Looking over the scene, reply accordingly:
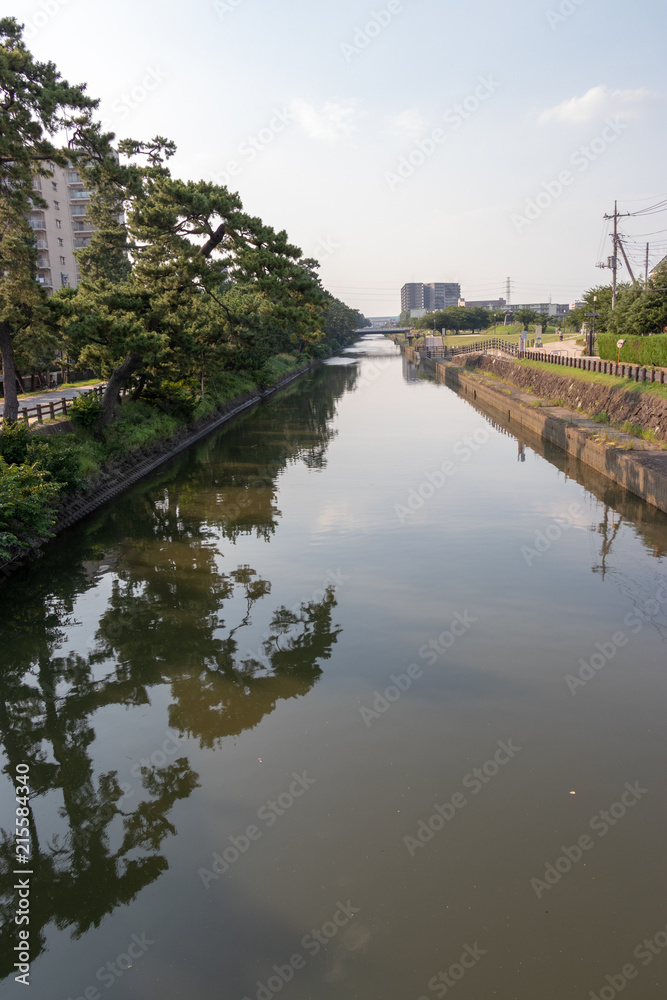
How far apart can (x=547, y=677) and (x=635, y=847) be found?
3.20 m

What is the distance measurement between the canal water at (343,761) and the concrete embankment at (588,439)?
7.19 feet

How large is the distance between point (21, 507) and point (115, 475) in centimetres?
863

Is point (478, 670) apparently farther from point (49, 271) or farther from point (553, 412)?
point (49, 271)

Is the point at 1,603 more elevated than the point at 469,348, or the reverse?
the point at 469,348

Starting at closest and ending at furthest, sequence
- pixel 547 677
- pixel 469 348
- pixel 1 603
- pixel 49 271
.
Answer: pixel 547 677 < pixel 1 603 < pixel 49 271 < pixel 469 348

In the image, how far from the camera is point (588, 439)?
2302cm

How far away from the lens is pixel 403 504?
1884cm

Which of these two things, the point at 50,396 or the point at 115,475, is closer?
the point at 115,475

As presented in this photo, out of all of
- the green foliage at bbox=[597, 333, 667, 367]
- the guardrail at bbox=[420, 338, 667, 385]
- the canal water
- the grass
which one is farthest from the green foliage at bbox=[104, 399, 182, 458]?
the green foliage at bbox=[597, 333, 667, 367]

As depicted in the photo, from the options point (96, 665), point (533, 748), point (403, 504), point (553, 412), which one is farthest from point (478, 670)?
point (553, 412)

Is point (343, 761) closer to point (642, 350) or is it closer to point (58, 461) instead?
point (58, 461)

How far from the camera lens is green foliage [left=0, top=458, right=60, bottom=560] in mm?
13226

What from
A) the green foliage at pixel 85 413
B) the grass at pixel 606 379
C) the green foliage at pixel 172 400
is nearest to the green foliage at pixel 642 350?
the grass at pixel 606 379

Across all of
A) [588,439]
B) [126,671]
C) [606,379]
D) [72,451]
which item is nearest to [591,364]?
[606,379]
